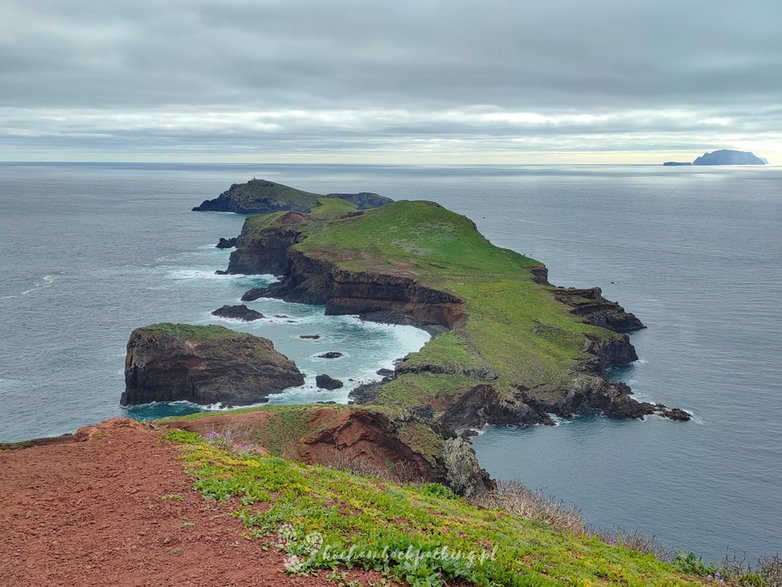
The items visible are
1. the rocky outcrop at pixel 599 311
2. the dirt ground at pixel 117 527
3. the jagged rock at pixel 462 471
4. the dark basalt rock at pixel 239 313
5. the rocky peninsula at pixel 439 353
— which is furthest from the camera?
the dark basalt rock at pixel 239 313

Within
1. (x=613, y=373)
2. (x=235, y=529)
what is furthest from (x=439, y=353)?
(x=235, y=529)

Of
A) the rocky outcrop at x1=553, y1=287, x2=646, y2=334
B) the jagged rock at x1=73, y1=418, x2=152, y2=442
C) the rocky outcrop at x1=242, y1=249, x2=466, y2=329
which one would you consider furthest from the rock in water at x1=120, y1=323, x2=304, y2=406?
the rocky outcrop at x1=553, y1=287, x2=646, y2=334

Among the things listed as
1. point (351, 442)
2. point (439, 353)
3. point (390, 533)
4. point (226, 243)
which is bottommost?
point (439, 353)

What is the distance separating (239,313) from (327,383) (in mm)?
35168

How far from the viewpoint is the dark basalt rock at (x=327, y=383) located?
72.3 m

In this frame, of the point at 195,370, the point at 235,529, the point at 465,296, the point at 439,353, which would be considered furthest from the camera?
the point at 465,296

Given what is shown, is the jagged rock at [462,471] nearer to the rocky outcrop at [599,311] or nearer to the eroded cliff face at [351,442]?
the eroded cliff face at [351,442]

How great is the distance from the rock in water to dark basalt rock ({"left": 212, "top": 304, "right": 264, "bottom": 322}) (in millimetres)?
26822

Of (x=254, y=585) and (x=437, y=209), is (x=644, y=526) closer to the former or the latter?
(x=254, y=585)

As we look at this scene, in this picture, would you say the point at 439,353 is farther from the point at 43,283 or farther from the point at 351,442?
the point at 43,283

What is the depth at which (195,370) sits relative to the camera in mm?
71188

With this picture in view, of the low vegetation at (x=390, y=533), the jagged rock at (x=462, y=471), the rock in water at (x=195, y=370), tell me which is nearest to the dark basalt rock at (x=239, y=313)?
the rock in water at (x=195, y=370)

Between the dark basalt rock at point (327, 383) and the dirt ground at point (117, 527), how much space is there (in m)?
50.2

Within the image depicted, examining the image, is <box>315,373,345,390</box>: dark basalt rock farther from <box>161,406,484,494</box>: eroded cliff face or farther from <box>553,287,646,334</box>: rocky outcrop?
<box>553,287,646,334</box>: rocky outcrop
